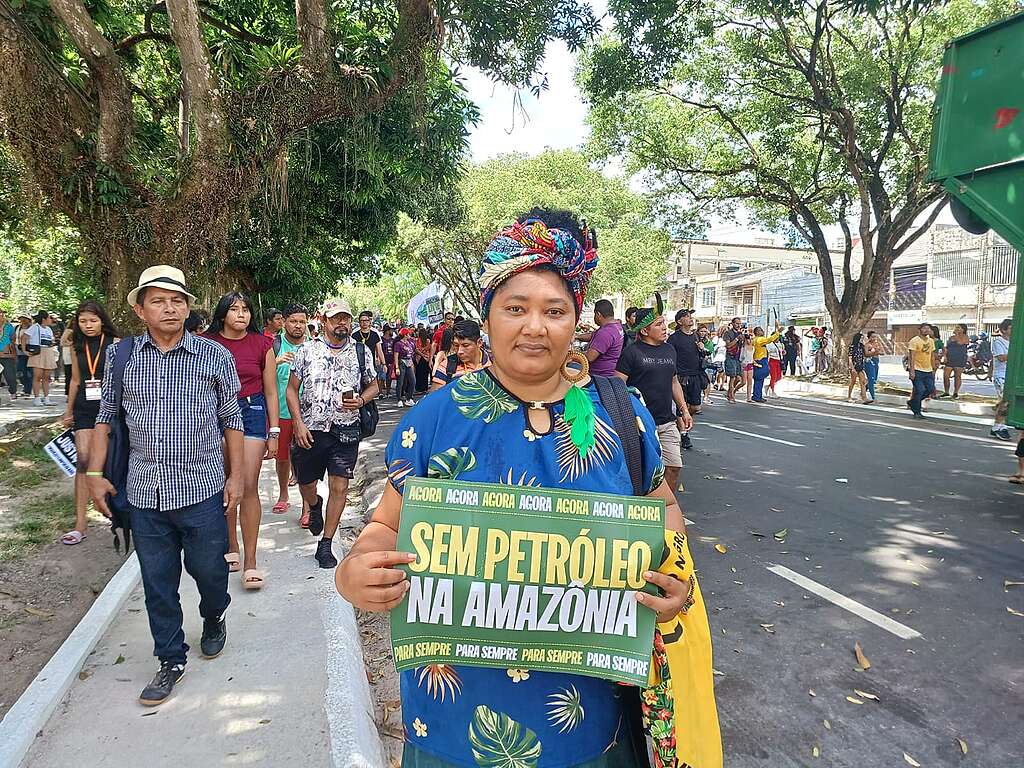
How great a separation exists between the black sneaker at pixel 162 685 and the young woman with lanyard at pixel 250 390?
1.36 m

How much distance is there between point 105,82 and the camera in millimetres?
7148

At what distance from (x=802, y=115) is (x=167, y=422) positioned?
1806 centimetres

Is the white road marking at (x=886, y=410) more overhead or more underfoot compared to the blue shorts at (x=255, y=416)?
more underfoot

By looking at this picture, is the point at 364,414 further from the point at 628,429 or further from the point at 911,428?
Result: the point at 911,428

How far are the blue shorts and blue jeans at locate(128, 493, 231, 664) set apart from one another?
1503 millimetres

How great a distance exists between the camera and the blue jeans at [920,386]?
43.1 ft

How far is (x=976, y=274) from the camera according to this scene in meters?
31.2

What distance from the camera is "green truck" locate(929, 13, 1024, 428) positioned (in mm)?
5191

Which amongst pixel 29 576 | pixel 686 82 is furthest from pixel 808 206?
pixel 29 576

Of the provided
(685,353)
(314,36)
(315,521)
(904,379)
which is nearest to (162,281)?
(315,521)

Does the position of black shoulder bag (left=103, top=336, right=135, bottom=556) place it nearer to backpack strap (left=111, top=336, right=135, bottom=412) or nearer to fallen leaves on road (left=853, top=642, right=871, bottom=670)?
backpack strap (left=111, top=336, right=135, bottom=412)

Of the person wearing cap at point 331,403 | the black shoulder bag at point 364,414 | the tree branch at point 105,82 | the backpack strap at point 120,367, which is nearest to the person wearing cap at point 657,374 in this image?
the black shoulder bag at point 364,414

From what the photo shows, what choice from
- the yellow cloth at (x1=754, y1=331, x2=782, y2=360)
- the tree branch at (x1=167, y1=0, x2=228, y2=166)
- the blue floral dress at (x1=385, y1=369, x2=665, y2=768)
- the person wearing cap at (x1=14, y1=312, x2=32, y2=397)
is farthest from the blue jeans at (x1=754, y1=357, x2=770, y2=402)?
the person wearing cap at (x1=14, y1=312, x2=32, y2=397)

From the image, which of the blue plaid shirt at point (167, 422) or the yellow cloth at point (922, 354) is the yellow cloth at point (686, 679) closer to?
the blue plaid shirt at point (167, 422)
